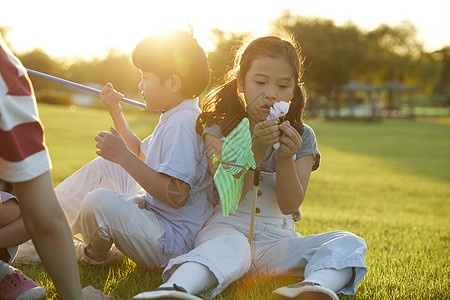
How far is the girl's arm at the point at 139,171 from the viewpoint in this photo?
2.13 metres

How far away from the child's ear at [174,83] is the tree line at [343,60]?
76.8 feet

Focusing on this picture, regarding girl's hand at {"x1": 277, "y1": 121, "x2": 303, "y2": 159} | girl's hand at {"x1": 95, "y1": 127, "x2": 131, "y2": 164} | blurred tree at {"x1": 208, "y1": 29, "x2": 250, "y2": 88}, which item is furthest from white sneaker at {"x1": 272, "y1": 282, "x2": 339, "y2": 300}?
blurred tree at {"x1": 208, "y1": 29, "x2": 250, "y2": 88}

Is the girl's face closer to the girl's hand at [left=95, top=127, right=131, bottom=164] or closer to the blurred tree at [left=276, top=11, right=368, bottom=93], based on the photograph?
the girl's hand at [left=95, top=127, right=131, bottom=164]

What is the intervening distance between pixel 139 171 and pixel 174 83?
0.50 metres

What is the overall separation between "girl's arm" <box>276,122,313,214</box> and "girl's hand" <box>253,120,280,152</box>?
2.0 inches

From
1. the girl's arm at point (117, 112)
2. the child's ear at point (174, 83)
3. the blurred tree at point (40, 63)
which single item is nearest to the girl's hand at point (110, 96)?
the girl's arm at point (117, 112)

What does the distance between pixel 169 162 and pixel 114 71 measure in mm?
64233

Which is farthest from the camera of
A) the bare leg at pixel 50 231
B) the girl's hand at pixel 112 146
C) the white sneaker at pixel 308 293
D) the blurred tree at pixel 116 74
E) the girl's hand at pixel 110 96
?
the blurred tree at pixel 116 74

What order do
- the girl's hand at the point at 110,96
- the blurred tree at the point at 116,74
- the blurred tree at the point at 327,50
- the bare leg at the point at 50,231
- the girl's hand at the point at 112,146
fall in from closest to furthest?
the bare leg at the point at 50,231
the girl's hand at the point at 112,146
the girl's hand at the point at 110,96
the blurred tree at the point at 327,50
the blurred tree at the point at 116,74

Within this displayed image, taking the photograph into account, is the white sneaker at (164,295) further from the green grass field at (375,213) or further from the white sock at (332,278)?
the white sock at (332,278)

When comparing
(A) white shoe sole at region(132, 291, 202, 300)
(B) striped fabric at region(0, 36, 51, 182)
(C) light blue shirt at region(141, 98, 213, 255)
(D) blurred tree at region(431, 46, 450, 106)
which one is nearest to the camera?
(B) striped fabric at region(0, 36, 51, 182)

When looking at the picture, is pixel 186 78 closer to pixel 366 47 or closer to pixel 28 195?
pixel 28 195

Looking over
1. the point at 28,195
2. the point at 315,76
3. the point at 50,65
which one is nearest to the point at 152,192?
the point at 28,195

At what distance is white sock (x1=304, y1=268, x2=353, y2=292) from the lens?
2084mm
